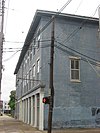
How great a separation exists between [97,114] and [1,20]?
13.2 meters

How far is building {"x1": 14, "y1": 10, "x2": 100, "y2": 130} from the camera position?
26031 millimetres

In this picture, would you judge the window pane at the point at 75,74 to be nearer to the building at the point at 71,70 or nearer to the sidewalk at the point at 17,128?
the building at the point at 71,70

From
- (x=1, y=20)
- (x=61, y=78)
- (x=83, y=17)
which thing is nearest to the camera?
(x=1, y=20)

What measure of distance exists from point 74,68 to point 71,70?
36cm

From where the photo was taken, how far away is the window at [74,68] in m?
27.3

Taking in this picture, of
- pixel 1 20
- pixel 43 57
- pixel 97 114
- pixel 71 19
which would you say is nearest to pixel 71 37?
pixel 71 19

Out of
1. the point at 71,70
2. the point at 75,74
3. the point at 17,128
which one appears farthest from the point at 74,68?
the point at 17,128

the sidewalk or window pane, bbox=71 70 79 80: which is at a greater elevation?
window pane, bbox=71 70 79 80

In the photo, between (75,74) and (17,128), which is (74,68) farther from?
(17,128)

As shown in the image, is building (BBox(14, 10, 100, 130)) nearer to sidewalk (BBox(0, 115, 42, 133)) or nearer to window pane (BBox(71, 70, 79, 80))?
window pane (BBox(71, 70, 79, 80))

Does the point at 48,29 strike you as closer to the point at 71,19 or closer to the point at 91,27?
the point at 71,19

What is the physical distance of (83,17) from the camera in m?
28.3

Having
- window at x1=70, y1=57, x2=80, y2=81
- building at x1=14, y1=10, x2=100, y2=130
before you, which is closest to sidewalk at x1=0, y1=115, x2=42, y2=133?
building at x1=14, y1=10, x2=100, y2=130

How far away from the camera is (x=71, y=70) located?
2733 centimetres
